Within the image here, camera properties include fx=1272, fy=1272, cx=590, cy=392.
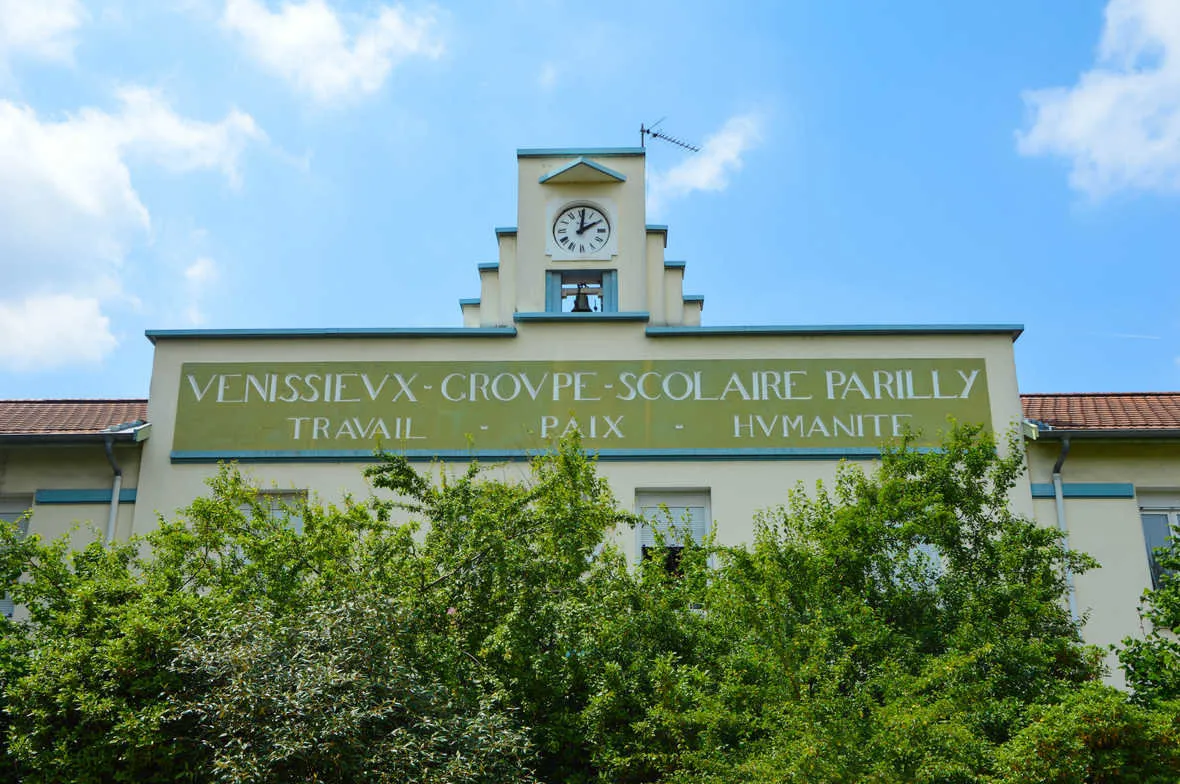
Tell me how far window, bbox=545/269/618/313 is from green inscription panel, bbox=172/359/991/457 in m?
1.43

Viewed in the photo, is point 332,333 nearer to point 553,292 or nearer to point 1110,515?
point 553,292

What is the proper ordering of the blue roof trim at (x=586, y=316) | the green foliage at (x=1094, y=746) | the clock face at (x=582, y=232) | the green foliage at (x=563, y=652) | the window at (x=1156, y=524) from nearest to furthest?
the green foliage at (x=1094, y=746)
the green foliage at (x=563, y=652)
the window at (x=1156, y=524)
the blue roof trim at (x=586, y=316)
the clock face at (x=582, y=232)

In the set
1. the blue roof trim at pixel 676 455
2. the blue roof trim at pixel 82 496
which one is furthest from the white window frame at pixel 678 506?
the blue roof trim at pixel 82 496

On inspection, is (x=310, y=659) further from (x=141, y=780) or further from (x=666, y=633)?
(x=666, y=633)

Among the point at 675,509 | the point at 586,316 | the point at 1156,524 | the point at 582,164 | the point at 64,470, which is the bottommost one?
the point at 1156,524

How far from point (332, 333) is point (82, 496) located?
4.84m

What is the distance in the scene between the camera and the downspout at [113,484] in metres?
20.5

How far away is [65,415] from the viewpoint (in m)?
22.0

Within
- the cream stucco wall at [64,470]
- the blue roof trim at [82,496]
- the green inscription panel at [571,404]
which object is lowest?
the blue roof trim at [82,496]

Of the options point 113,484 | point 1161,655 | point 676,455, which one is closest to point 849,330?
point 676,455

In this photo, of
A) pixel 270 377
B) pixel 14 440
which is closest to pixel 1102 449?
pixel 270 377

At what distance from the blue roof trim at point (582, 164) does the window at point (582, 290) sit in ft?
5.91

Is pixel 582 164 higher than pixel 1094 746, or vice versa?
pixel 582 164

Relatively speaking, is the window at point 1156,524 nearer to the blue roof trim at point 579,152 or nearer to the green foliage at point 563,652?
the green foliage at point 563,652
